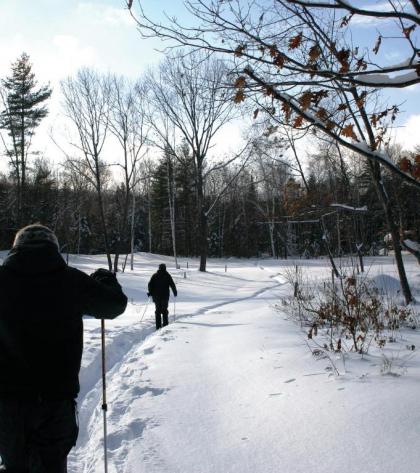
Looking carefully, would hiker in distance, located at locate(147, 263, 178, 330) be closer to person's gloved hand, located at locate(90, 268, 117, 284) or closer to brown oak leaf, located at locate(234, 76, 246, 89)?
person's gloved hand, located at locate(90, 268, 117, 284)

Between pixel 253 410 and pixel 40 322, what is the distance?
261cm

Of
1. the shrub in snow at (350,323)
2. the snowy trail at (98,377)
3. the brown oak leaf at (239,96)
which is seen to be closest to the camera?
the brown oak leaf at (239,96)

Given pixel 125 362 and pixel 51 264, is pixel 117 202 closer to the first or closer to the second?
pixel 125 362

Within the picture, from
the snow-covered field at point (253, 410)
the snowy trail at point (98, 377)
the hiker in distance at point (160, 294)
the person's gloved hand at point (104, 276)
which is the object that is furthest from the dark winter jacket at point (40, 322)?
the hiker in distance at point (160, 294)

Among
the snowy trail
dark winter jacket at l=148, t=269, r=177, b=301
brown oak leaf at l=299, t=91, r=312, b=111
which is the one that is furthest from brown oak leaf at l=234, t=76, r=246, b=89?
dark winter jacket at l=148, t=269, r=177, b=301

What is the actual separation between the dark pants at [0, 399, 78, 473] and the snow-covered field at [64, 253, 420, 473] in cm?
117

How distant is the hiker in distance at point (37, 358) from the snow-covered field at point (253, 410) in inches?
Answer: 47.6

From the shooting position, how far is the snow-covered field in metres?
3.41

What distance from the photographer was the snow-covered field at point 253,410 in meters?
3.41

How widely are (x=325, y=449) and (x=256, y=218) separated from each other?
55729mm

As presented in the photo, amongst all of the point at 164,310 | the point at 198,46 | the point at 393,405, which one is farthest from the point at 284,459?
the point at 164,310

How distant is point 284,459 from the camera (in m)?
3.40

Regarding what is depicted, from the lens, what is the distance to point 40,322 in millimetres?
2639

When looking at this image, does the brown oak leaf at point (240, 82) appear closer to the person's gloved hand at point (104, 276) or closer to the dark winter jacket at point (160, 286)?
the person's gloved hand at point (104, 276)
